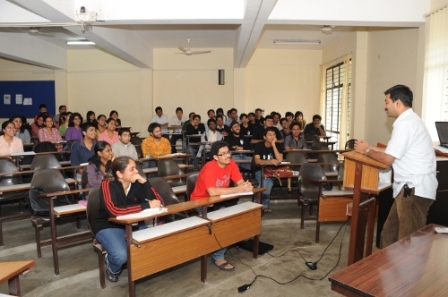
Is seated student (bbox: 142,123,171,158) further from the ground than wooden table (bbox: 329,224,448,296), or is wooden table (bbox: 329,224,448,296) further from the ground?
seated student (bbox: 142,123,171,158)

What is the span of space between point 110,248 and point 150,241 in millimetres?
406

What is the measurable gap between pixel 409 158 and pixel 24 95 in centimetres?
1170

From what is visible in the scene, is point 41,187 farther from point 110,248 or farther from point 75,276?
point 110,248

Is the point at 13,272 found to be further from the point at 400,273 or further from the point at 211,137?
the point at 211,137

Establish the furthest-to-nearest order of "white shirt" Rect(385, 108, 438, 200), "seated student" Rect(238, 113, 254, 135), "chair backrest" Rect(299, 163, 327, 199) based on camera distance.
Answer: "seated student" Rect(238, 113, 254, 135) → "chair backrest" Rect(299, 163, 327, 199) → "white shirt" Rect(385, 108, 438, 200)

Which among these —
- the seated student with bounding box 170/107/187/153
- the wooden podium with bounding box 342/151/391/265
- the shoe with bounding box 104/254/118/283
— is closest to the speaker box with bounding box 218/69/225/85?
the seated student with bounding box 170/107/187/153

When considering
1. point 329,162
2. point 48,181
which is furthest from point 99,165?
point 329,162

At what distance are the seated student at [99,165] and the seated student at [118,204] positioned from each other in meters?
1.00

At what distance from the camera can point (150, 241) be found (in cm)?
268

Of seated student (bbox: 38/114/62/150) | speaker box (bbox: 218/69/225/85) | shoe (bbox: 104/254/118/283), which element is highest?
speaker box (bbox: 218/69/225/85)

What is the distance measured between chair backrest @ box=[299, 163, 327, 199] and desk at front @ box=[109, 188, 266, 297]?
1.12 m

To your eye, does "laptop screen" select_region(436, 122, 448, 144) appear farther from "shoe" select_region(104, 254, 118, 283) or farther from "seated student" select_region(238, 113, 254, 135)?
"seated student" select_region(238, 113, 254, 135)

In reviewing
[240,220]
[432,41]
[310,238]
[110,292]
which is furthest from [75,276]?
[432,41]

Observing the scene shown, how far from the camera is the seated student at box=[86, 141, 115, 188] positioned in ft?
13.0
